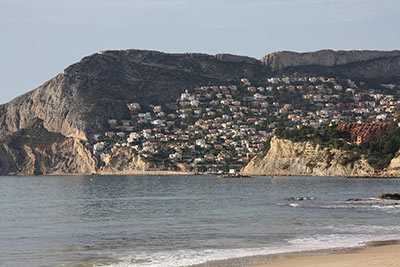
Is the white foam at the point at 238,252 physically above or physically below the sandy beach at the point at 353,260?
below

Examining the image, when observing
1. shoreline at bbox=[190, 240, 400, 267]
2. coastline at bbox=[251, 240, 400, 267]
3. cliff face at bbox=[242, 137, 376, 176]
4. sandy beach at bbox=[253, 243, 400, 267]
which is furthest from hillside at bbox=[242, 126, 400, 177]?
sandy beach at bbox=[253, 243, 400, 267]

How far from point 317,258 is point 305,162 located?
146 meters

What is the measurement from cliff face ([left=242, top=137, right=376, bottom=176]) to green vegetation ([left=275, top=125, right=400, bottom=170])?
4.04ft

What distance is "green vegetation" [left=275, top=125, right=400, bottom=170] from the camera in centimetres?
15862

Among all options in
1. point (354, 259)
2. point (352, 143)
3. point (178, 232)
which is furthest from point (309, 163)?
point (354, 259)

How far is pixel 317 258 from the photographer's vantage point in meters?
28.2

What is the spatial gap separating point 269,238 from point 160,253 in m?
8.25

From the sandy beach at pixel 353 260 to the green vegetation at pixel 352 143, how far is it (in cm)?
13148

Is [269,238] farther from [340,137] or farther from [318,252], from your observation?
[340,137]

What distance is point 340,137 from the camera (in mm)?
173125

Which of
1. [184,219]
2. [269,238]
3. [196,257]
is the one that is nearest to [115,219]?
[184,219]

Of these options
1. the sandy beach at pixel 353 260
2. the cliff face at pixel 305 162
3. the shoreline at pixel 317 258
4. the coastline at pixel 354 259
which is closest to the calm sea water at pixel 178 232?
the shoreline at pixel 317 258

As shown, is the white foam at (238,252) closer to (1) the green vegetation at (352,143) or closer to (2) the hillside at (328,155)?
(2) the hillside at (328,155)

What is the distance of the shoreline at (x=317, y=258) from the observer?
26625 millimetres
